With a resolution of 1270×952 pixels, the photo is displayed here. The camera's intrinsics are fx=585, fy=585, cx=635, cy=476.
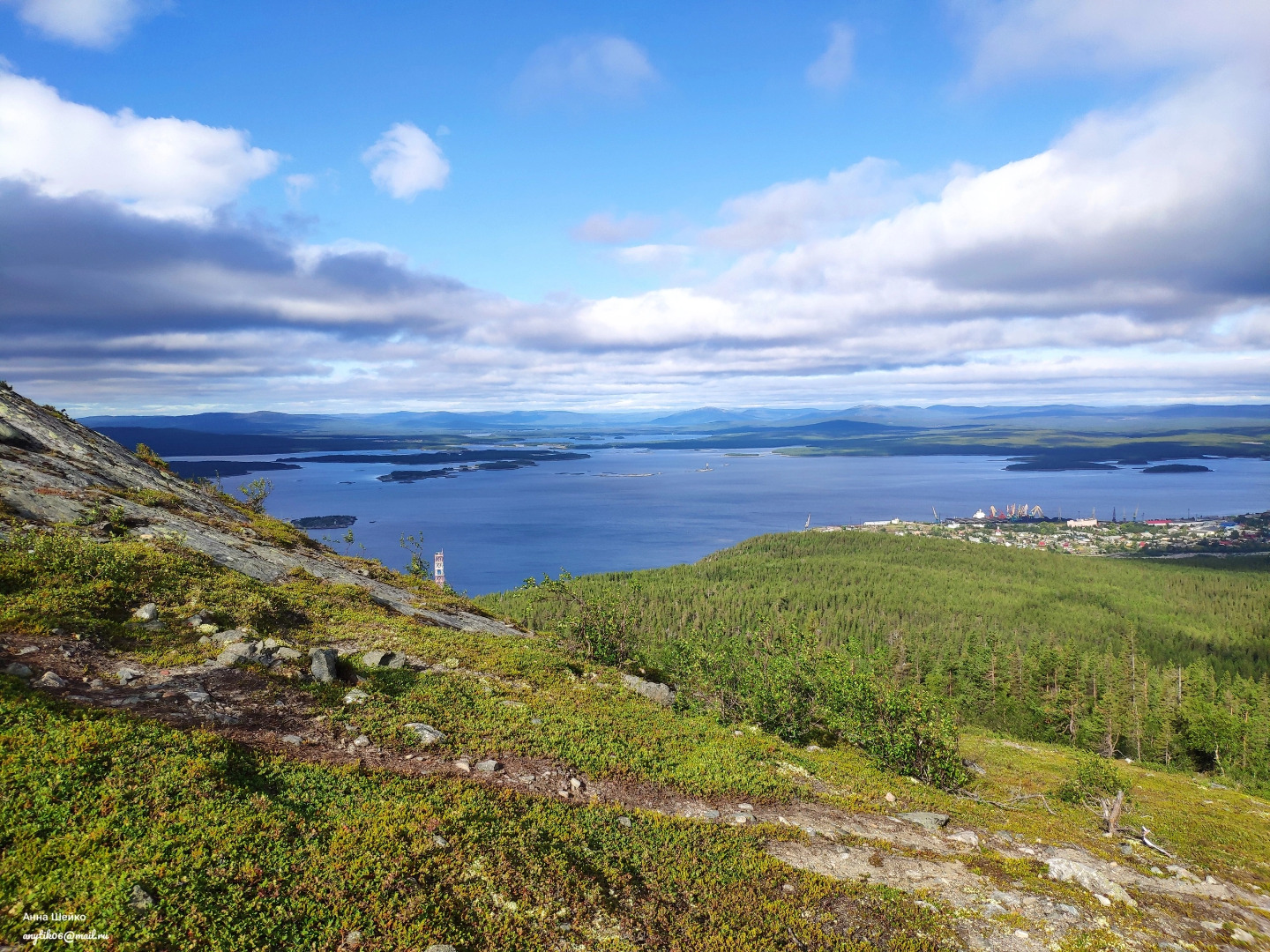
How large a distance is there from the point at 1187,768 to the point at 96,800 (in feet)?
342

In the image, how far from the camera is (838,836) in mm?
14914

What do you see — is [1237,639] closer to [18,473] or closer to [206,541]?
[206,541]

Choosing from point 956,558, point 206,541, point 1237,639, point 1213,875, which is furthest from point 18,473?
point 956,558

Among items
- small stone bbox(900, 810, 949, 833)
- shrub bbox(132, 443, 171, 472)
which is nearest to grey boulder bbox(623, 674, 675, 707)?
small stone bbox(900, 810, 949, 833)

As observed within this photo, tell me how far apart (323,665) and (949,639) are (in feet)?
422

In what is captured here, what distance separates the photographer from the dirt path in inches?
482

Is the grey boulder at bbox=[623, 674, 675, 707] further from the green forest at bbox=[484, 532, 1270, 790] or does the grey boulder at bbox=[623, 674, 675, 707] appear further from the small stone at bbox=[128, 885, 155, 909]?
the small stone at bbox=[128, 885, 155, 909]

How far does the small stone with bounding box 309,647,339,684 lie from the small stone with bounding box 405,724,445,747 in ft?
11.1

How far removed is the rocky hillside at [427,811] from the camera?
8.77 metres

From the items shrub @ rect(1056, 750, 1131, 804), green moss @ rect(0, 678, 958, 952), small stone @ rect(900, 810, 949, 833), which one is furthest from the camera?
shrub @ rect(1056, 750, 1131, 804)

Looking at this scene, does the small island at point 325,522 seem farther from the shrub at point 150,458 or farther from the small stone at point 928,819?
the small stone at point 928,819

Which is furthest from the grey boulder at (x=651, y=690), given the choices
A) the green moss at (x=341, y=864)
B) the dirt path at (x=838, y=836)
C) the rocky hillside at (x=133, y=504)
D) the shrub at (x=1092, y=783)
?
the shrub at (x=1092, y=783)

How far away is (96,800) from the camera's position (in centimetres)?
939

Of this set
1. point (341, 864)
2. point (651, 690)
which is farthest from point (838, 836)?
point (651, 690)
